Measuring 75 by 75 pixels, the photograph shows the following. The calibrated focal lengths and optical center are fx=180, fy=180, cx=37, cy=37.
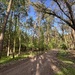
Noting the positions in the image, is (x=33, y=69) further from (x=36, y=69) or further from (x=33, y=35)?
(x=33, y=35)

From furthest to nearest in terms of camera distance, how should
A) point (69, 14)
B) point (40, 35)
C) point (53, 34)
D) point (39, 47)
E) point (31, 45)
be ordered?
point (53, 34), point (40, 35), point (39, 47), point (31, 45), point (69, 14)

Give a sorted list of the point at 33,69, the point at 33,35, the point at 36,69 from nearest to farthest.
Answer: the point at 36,69 < the point at 33,69 < the point at 33,35

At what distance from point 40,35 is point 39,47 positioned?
337 inches

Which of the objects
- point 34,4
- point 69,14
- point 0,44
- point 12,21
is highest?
point 12,21

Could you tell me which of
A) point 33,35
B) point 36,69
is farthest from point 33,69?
point 33,35

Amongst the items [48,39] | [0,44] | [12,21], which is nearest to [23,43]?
[12,21]

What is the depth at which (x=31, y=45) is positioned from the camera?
58719 millimetres

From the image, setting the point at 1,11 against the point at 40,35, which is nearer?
the point at 1,11

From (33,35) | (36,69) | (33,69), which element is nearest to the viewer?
(36,69)

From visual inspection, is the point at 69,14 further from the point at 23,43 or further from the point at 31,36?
the point at 31,36

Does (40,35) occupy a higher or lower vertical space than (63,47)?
higher

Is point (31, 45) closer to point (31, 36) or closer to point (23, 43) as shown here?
point (23, 43)

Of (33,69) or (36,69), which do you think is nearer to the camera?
(36,69)

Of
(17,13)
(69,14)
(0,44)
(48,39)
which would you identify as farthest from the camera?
(48,39)
